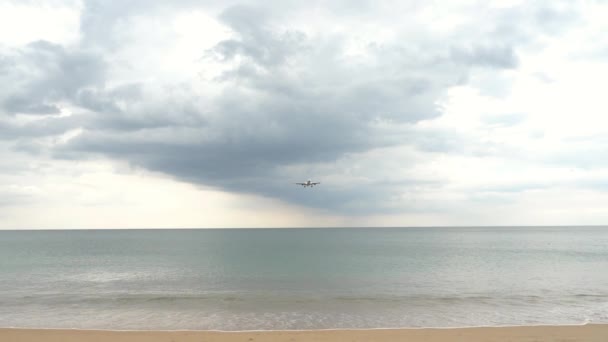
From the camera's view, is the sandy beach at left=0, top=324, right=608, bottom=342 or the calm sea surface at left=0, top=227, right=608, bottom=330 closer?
the sandy beach at left=0, top=324, right=608, bottom=342

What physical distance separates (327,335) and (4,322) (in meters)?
21.4

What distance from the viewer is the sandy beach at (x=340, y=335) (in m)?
20.8

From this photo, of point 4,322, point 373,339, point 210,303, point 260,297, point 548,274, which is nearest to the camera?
point 373,339

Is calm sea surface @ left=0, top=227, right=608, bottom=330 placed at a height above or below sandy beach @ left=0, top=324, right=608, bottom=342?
below

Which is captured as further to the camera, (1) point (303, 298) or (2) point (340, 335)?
(1) point (303, 298)

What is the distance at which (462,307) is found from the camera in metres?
31.0

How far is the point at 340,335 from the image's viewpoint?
21.5 metres

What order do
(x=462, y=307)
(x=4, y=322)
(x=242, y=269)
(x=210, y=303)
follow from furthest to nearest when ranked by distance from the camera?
(x=242, y=269) < (x=210, y=303) < (x=462, y=307) < (x=4, y=322)

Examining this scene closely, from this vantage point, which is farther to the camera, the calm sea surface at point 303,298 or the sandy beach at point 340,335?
the calm sea surface at point 303,298

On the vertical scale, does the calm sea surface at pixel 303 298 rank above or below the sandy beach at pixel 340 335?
below

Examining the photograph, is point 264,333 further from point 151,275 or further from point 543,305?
point 151,275

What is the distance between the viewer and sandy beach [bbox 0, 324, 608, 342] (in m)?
20.8

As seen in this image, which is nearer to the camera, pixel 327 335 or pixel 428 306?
pixel 327 335

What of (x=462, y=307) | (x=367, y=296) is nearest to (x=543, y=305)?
(x=462, y=307)
